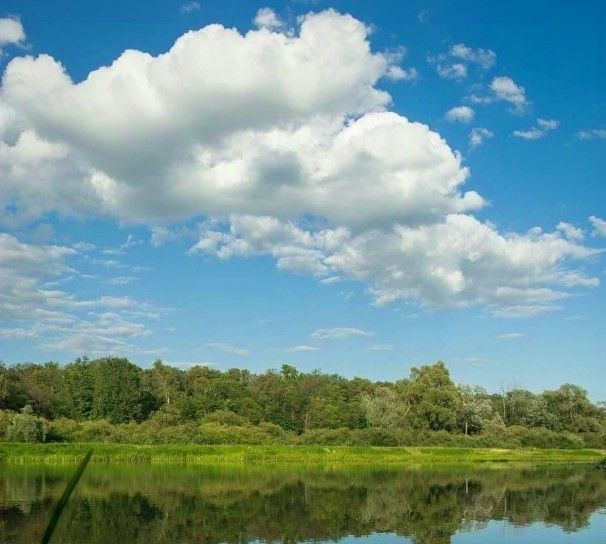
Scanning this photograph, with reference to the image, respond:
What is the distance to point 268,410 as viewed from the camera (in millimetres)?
102188

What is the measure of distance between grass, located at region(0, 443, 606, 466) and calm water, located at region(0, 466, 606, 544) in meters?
6.44

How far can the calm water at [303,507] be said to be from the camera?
2688cm

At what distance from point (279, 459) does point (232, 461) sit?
4.81m

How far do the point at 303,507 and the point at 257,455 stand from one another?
3266 centimetres

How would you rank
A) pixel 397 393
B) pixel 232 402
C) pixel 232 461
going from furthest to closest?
pixel 232 402
pixel 397 393
pixel 232 461

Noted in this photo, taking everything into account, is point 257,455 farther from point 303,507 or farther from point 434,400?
point 303,507

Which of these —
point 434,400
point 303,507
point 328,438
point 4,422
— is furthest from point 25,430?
point 434,400

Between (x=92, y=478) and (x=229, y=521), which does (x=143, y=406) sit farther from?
(x=229, y=521)

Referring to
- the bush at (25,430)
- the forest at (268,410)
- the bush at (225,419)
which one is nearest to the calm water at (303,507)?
the bush at (25,430)

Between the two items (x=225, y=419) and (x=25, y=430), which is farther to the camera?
(x=225, y=419)

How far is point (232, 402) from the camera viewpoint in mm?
98812

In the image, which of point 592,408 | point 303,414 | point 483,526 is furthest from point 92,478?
point 592,408

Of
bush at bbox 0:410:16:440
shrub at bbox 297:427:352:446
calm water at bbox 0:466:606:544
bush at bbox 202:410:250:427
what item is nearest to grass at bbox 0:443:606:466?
calm water at bbox 0:466:606:544

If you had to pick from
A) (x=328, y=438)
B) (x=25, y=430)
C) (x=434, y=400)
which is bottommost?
(x=328, y=438)
